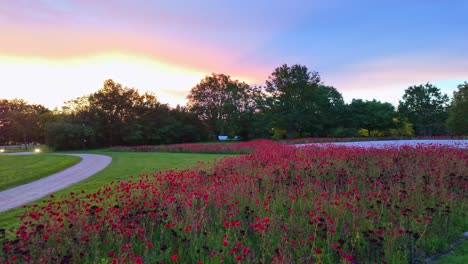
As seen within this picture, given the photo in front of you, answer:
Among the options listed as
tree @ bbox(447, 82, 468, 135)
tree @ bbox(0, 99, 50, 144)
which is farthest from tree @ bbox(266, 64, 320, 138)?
tree @ bbox(0, 99, 50, 144)

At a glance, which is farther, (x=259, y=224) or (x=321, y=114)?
(x=321, y=114)

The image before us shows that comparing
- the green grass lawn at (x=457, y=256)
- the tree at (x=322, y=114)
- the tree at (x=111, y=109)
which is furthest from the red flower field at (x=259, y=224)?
the tree at (x=111, y=109)

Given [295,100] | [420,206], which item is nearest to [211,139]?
[295,100]

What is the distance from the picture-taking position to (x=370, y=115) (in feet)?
140

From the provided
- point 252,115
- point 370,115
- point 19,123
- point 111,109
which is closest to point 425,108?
point 370,115

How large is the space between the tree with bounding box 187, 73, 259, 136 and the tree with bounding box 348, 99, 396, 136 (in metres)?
17.8

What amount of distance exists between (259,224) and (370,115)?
44753mm

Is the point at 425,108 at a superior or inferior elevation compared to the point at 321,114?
superior

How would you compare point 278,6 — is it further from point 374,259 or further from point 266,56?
point 374,259

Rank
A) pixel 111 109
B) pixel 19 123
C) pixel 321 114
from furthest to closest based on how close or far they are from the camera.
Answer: pixel 19 123 → pixel 321 114 → pixel 111 109

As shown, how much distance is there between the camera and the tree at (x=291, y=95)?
138 ft

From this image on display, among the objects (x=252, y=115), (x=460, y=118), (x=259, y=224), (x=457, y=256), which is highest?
(x=252, y=115)

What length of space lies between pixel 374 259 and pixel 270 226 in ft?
3.93

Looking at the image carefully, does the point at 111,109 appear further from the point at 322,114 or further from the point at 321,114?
the point at 322,114
